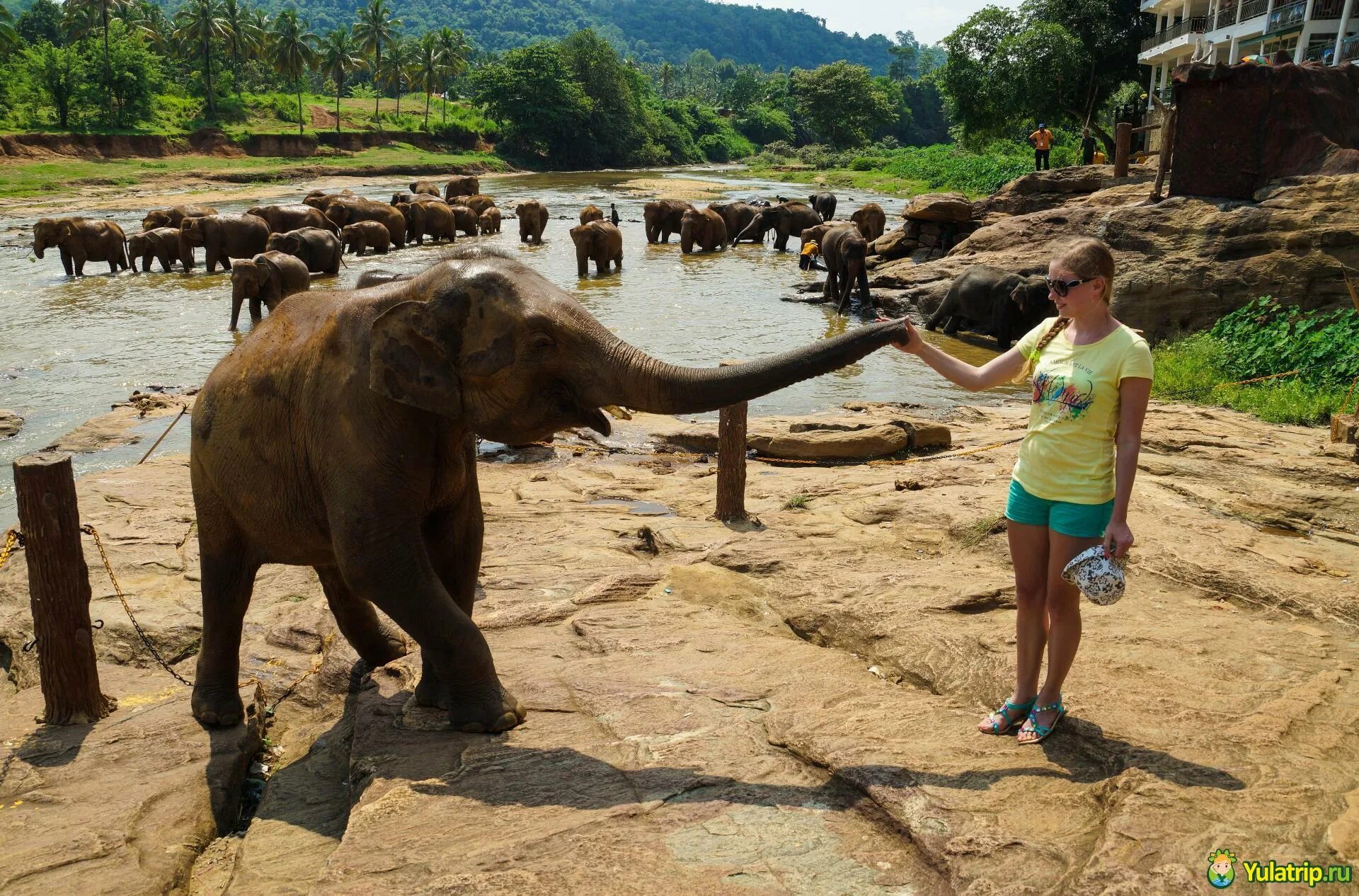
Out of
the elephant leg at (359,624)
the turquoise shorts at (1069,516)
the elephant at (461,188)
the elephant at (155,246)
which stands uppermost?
A: the turquoise shorts at (1069,516)

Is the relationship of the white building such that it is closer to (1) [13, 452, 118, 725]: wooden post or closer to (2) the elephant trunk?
(2) the elephant trunk

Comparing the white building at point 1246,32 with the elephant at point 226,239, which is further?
the white building at point 1246,32

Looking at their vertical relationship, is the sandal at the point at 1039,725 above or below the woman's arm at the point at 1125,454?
below

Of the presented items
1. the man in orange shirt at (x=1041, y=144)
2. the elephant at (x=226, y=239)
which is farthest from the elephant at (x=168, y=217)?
the man in orange shirt at (x=1041, y=144)

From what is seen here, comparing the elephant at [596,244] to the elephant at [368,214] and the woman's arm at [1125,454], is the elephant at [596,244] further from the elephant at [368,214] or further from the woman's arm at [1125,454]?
the woman's arm at [1125,454]

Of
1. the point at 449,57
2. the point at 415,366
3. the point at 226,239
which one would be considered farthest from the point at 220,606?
the point at 449,57

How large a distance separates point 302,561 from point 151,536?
4.11 meters

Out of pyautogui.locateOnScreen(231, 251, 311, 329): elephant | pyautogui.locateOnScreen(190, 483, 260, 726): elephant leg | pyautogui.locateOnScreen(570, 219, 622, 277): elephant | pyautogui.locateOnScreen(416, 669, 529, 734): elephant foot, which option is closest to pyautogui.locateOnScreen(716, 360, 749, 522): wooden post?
pyautogui.locateOnScreen(190, 483, 260, 726): elephant leg

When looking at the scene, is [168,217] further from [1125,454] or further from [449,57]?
[449,57]

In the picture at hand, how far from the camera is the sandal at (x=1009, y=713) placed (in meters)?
4.33

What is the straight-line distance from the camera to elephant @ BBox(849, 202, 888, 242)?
112ft

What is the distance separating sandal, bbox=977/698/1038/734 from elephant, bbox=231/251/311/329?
1814 cm

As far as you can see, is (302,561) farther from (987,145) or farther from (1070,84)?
(987,145)

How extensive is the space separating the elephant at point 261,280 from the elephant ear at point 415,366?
55.2ft
